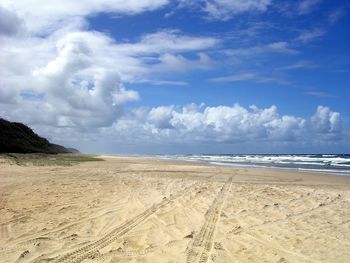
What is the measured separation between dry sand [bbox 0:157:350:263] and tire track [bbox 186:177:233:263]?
0.02 metres

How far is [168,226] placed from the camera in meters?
9.60

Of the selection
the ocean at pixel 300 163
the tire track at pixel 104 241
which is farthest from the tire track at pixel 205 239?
the ocean at pixel 300 163

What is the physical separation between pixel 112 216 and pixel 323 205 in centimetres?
697

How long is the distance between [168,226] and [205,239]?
1.37m

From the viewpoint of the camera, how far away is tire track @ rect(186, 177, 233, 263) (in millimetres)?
7245

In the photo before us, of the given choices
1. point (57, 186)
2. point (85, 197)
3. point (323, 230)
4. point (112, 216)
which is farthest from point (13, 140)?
point (323, 230)

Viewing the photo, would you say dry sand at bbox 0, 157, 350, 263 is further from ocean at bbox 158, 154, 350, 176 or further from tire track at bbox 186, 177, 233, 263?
ocean at bbox 158, 154, 350, 176

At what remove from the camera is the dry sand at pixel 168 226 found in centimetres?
737

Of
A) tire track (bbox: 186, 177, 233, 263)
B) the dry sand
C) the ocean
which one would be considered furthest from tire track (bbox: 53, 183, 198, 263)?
the ocean

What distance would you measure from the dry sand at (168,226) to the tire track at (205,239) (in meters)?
0.02

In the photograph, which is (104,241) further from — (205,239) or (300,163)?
(300,163)

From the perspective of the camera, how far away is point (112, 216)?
418 inches

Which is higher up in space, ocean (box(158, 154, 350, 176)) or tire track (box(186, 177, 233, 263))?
ocean (box(158, 154, 350, 176))

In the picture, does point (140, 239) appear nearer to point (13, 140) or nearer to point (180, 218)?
point (180, 218)
